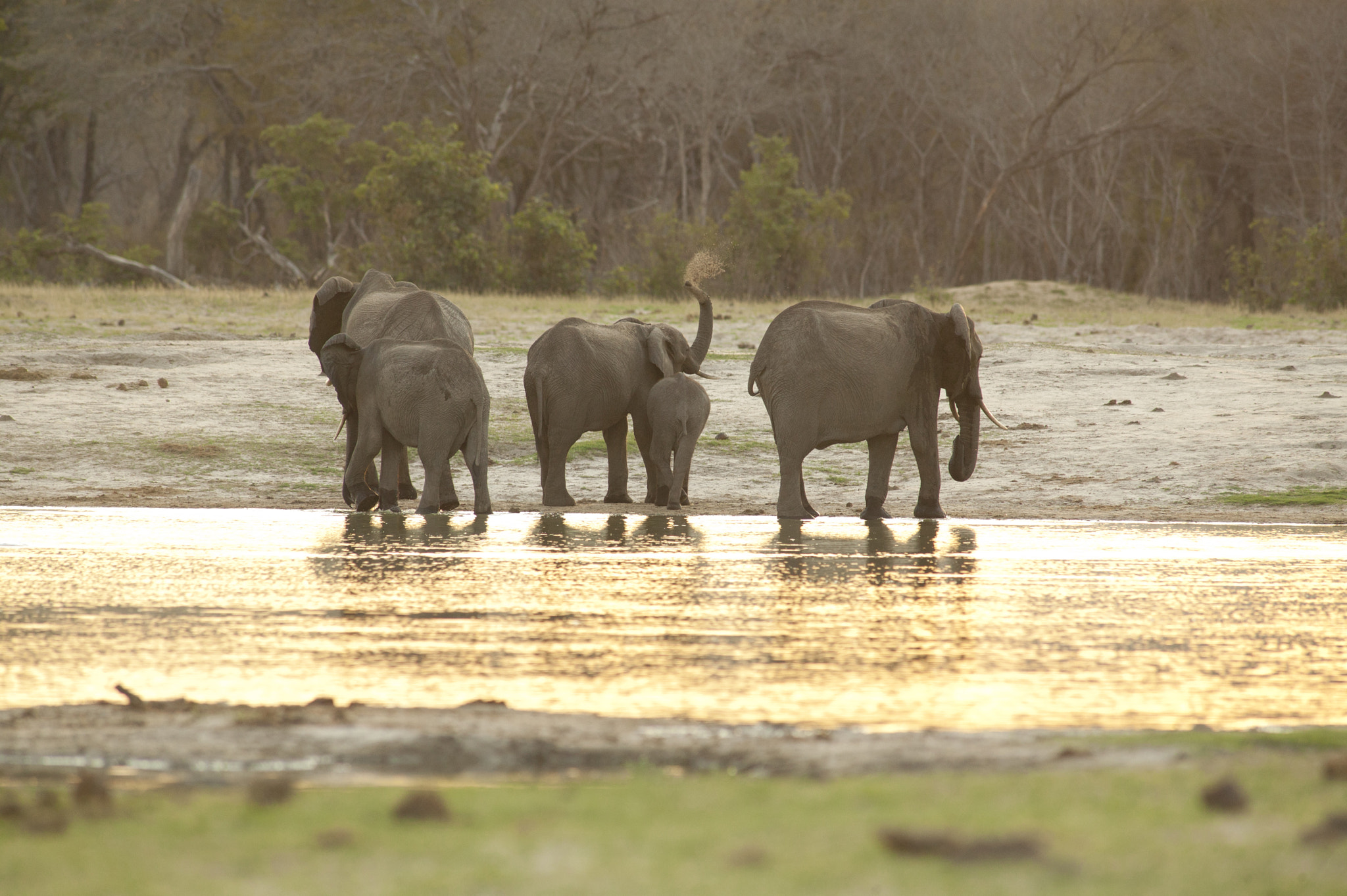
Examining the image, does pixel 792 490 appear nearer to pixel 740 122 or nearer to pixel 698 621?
pixel 698 621

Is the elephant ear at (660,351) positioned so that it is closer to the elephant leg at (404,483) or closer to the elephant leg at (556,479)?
the elephant leg at (556,479)

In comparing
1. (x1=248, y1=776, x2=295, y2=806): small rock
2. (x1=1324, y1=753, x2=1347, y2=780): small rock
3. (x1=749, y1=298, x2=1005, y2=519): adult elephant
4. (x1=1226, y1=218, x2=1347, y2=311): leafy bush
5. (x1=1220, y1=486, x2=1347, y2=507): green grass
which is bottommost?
(x1=1220, y1=486, x2=1347, y2=507): green grass

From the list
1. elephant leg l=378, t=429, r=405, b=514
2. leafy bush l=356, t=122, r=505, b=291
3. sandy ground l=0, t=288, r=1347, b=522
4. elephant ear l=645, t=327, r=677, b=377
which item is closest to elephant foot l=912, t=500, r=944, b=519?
sandy ground l=0, t=288, r=1347, b=522

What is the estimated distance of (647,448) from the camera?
1084 centimetres

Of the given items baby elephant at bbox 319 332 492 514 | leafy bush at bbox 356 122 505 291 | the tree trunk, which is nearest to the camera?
baby elephant at bbox 319 332 492 514

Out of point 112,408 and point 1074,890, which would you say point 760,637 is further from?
point 112,408

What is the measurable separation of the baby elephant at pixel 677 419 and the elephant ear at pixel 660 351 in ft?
0.48

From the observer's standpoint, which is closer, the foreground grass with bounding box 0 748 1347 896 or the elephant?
the foreground grass with bounding box 0 748 1347 896

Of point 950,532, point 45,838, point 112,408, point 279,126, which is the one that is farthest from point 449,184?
point 45,838

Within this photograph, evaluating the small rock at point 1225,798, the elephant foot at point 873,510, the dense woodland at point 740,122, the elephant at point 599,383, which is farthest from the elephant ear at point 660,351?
the dense woodland at point 740,122

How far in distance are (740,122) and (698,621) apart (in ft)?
134

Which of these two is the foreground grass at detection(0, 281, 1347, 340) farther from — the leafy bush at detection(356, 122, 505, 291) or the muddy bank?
Result: the muddy bank

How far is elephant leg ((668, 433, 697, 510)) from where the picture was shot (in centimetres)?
1023

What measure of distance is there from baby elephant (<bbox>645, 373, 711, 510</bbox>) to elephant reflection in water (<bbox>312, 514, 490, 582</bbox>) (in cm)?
141
